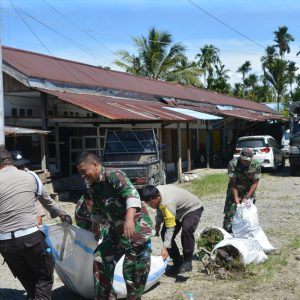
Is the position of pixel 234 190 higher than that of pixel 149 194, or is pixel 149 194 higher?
pixel 149 194

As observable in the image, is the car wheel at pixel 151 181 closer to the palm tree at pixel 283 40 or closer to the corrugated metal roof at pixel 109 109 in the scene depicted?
the corrugated metal roof at pixel 109 109

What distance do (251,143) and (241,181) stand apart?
13257mm

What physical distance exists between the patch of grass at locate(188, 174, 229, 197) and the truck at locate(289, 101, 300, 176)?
2.57 meters

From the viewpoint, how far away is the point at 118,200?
13.0 feet

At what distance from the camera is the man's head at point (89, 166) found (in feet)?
12.8

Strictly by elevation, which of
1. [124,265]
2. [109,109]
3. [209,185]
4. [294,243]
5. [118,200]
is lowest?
[209,185]

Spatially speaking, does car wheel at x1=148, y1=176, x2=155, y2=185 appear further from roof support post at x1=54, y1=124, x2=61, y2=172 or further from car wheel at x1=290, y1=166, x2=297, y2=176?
car wheel at x1=290, y1=166, x2=297, y2=176

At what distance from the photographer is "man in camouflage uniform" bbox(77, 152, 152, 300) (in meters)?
3.93

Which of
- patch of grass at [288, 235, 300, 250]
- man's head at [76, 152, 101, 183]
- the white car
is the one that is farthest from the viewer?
the white car

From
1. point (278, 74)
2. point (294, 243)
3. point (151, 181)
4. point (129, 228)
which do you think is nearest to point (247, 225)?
point (294, 243)

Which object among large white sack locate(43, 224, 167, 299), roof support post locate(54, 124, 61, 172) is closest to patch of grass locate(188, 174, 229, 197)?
roof support post locate(54, 124, 61, 172)

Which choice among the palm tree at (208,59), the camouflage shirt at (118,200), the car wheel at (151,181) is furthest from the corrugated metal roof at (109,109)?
the palm tree at (208,59)

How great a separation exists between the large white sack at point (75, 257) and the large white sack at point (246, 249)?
1481 mm

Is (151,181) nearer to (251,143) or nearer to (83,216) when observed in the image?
(251,143)
